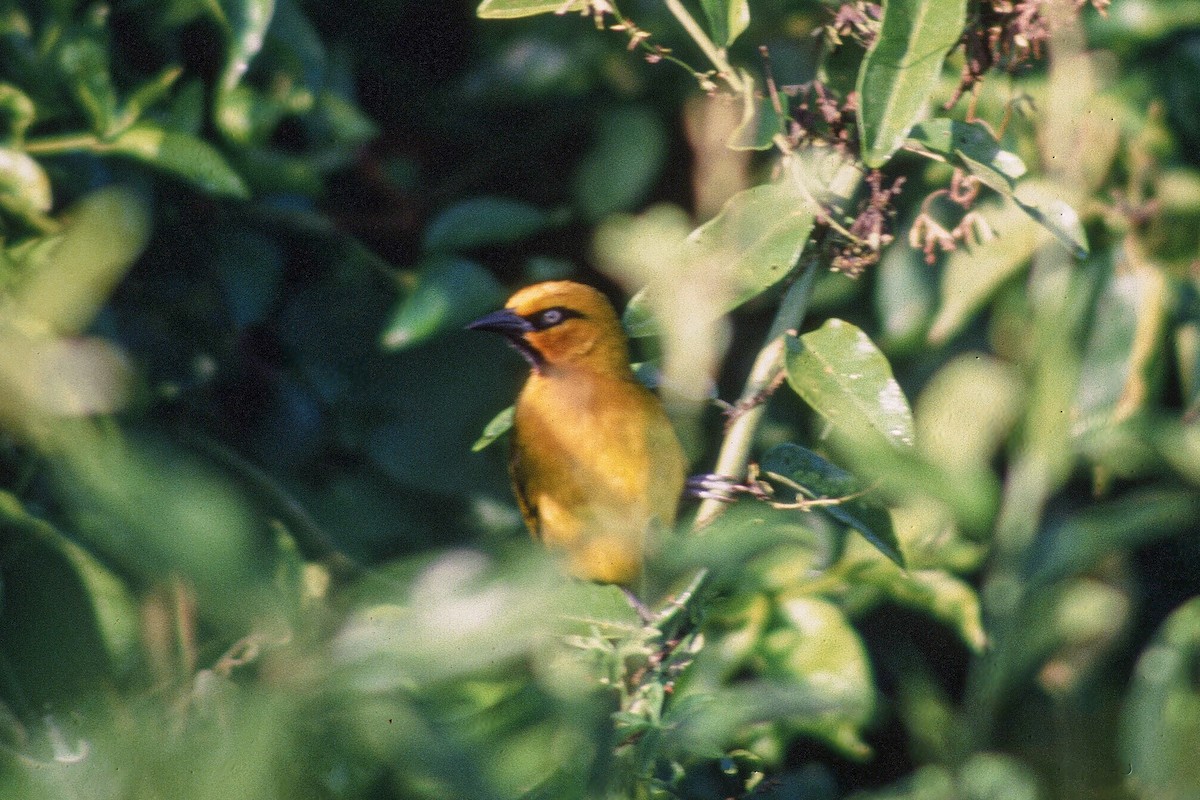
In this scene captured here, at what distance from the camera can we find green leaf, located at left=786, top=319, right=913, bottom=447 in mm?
693

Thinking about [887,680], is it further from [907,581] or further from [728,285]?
[728,285]

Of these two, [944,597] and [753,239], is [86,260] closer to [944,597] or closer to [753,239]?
[753,239]

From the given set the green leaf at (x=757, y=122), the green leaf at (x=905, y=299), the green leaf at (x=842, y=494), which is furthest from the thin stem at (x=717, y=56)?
the green leaf at (x=905, y=299)

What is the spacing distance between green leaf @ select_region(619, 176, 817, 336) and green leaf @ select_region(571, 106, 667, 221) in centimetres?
76

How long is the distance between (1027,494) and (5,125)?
1.04 m

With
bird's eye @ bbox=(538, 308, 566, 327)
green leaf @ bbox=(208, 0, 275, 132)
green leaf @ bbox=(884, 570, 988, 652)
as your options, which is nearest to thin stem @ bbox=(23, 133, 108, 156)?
green leaf @ bbox=(208, 0, 275, 132)

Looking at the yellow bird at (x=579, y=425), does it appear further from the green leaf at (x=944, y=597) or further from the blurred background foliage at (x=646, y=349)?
the green leaf at (x=944, y=597)

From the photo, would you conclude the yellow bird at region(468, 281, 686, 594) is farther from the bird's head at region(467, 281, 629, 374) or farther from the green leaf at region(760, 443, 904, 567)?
the green leaf at region(760, 443, 904, 567)

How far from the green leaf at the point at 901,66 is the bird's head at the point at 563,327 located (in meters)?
0.54

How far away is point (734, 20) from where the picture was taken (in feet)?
2.32

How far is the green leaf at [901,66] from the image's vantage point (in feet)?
2.13

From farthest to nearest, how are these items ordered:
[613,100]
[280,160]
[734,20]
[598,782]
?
1. [613,100]
2. [280,160]
3. [734,20]
4. [598,782]

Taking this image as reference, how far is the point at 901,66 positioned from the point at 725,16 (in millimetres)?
106

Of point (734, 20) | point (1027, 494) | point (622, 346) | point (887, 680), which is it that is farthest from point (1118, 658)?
point (734, 20)
